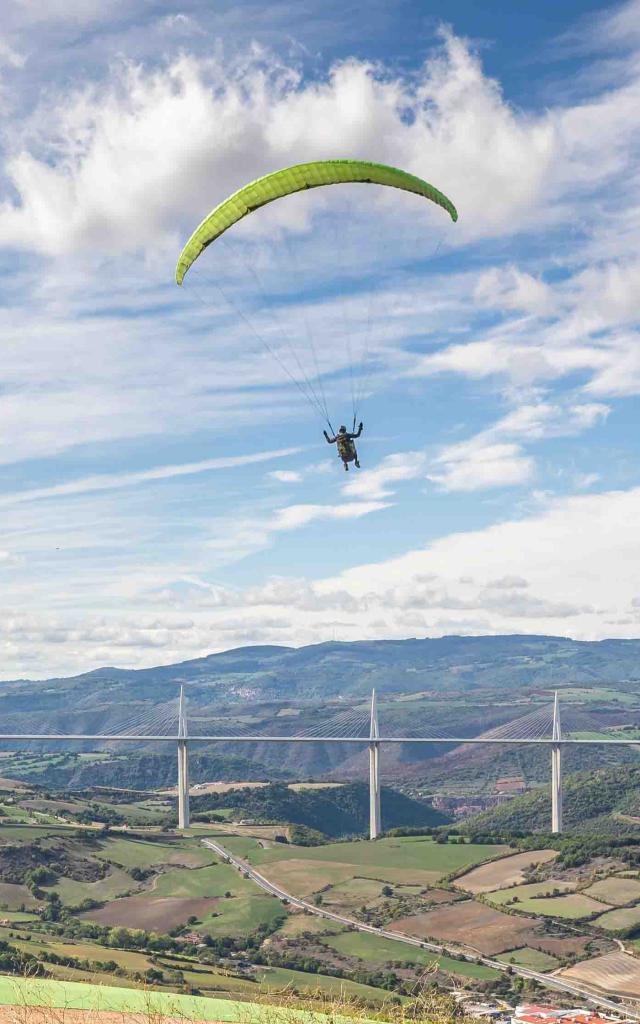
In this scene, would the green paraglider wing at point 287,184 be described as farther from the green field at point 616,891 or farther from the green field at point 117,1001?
the green field at point 616,891

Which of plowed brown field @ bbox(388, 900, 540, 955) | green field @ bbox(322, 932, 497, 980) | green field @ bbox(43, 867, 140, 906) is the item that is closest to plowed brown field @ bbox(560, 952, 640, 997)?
green field @ bbox(322, 932, 497, 980)

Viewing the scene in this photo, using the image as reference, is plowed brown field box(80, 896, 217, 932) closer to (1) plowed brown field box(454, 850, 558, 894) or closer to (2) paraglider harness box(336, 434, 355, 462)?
(1) plowed brown field box(454, 850, 558, 894)

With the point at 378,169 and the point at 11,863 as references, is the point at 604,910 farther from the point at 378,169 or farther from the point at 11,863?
the point at 378,169

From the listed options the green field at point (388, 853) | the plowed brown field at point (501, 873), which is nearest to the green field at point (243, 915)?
the green field at point (388, 853)

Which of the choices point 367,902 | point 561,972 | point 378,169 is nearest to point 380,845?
point 367,902

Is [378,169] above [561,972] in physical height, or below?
above

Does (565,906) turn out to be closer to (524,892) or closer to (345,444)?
(524,892)
